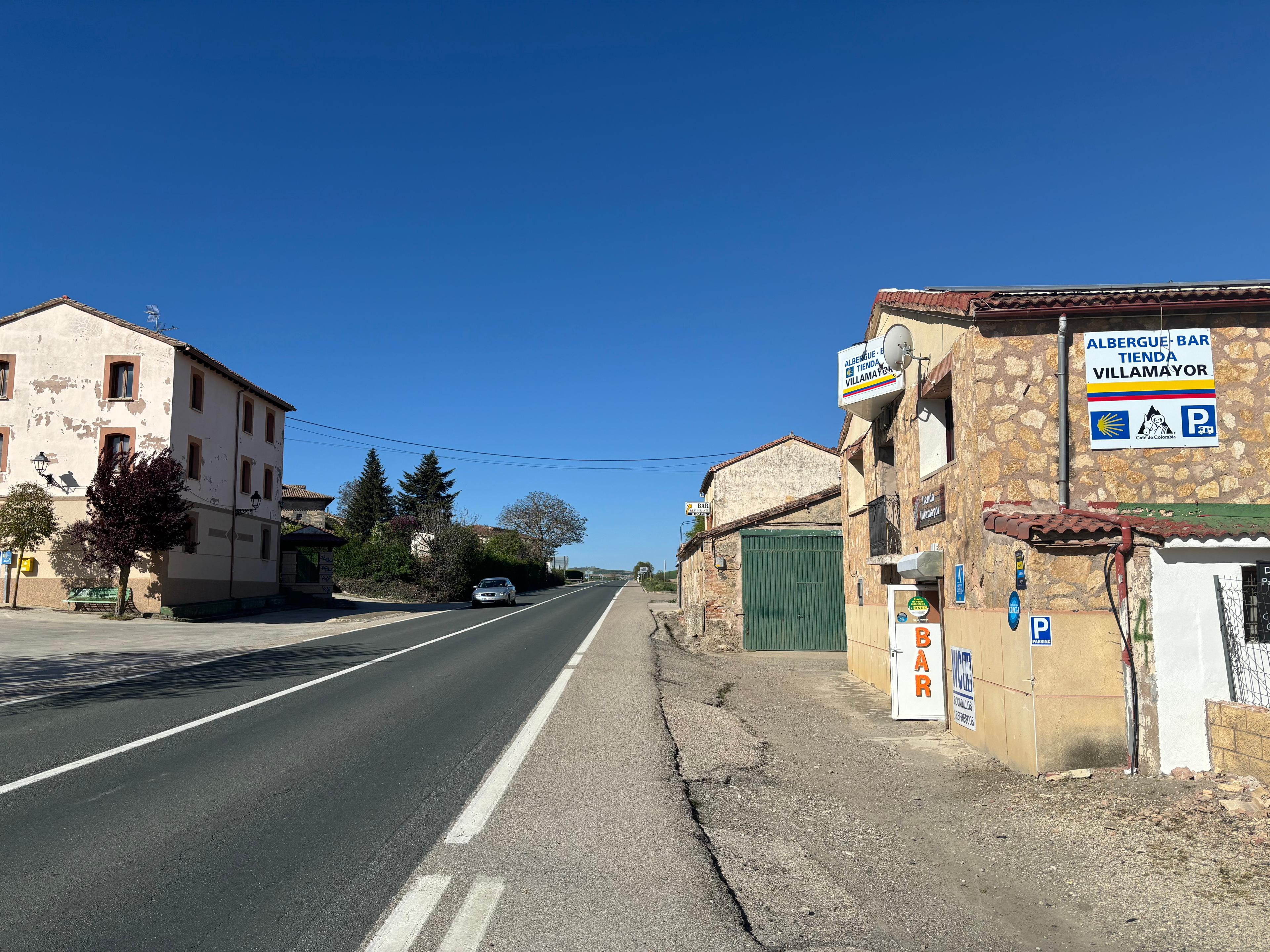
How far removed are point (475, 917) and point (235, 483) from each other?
34332 mm

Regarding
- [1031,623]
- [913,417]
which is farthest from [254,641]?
[1031,623]

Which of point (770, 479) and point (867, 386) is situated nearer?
point (867, 386)

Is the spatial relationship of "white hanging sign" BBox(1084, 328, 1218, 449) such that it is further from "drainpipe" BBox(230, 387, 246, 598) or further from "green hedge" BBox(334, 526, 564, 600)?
"green hedge" BBox(334, 526, 564, 600)

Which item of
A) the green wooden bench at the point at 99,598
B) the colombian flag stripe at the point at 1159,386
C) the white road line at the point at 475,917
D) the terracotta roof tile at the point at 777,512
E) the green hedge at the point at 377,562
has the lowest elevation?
the white road line at the point at 475,917

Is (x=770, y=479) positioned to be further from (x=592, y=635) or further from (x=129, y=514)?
(x=129, y=514)

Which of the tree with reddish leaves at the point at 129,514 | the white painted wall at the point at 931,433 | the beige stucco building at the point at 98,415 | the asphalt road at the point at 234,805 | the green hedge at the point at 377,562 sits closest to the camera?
the asphalt road at the point at 234,805

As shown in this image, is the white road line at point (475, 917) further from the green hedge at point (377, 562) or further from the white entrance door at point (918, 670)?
the green hedge at point (377, 562)

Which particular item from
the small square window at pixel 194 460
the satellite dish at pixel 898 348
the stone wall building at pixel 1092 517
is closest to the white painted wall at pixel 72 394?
the small square window at pixel 194 460

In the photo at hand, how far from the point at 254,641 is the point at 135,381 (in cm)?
1449

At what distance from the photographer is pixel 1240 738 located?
22.8ft

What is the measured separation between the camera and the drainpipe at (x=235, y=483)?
3394 cm

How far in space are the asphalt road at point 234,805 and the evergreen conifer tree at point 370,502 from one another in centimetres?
6325

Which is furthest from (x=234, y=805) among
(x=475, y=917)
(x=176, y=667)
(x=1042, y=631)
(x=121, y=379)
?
(x=121, y=379)

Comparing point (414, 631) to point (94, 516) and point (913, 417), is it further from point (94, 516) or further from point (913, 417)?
point (913, 417)
